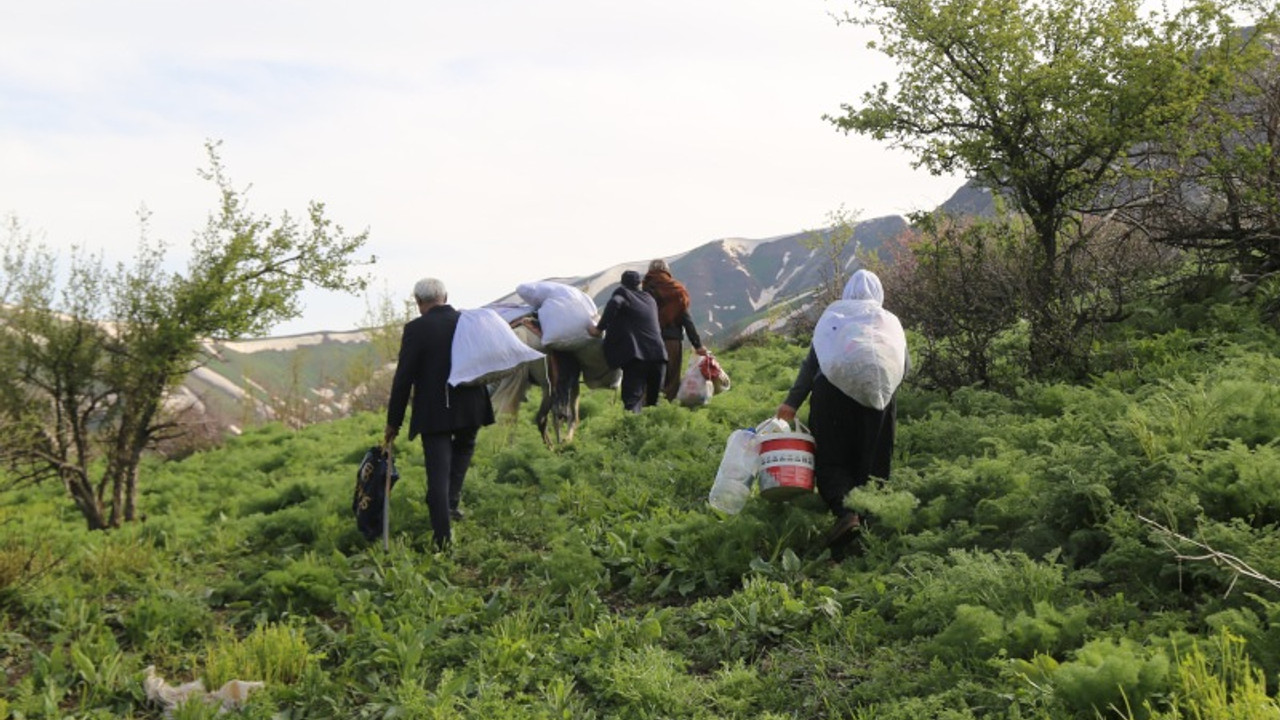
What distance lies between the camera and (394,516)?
8.60 m

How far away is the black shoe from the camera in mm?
6457

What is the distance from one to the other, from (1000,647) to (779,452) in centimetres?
250

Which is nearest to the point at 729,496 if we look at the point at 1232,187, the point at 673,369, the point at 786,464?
the point at 786,464

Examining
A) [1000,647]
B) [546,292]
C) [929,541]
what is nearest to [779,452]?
[929,541]

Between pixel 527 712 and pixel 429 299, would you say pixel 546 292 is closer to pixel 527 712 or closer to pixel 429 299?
pixel 429 299

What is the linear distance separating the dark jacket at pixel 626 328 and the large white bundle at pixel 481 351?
2.94 meters

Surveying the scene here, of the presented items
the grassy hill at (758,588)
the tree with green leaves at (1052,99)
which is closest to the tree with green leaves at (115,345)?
the grassy hill at (758,588)

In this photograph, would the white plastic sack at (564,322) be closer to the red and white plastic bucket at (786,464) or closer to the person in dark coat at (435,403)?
the person in dark coat at (435,403)

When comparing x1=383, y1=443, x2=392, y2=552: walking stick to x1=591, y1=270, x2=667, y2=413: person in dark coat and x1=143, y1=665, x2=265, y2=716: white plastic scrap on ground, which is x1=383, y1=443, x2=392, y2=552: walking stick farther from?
x1=591, y1=270, x2=667, y2=413: person in dark coat

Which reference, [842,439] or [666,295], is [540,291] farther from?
[842,439]

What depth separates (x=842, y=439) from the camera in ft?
22.3

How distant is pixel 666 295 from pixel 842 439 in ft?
19.2

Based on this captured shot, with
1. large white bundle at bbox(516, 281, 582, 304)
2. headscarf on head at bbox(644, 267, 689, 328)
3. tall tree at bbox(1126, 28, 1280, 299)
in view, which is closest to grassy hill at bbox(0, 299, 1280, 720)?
tall tree at bbox(1126, 28, 1280, 299)

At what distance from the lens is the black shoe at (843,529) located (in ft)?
21.2
